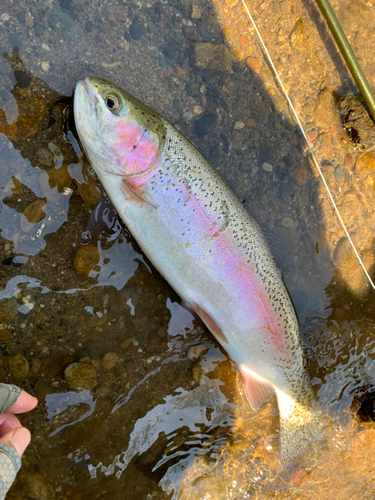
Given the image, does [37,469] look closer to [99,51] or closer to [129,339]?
[129,339]

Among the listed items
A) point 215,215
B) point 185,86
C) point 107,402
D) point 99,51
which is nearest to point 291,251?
point 215,215

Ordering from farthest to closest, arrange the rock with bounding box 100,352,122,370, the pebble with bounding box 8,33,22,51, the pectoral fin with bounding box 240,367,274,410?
the pectoral fin with bounding box 240,367,274,410, the rock with bounding box 100,352,122,370, the pebble with bounding box 8,33,22,51

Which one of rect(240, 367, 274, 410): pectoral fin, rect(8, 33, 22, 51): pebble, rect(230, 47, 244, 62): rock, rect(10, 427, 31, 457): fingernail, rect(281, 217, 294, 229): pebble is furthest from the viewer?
rect(281, 217, 294, 229): pebble

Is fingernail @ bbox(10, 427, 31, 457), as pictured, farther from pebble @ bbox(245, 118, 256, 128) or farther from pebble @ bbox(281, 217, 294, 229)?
pebble @ bbox(245, 118, 256, 128)

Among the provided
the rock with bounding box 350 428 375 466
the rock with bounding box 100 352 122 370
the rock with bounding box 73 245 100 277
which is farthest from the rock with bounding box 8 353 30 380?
the rock with bounding box 350 428 375 466

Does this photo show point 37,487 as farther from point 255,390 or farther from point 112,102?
point 112,102

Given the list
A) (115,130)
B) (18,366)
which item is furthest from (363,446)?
(115,130)
